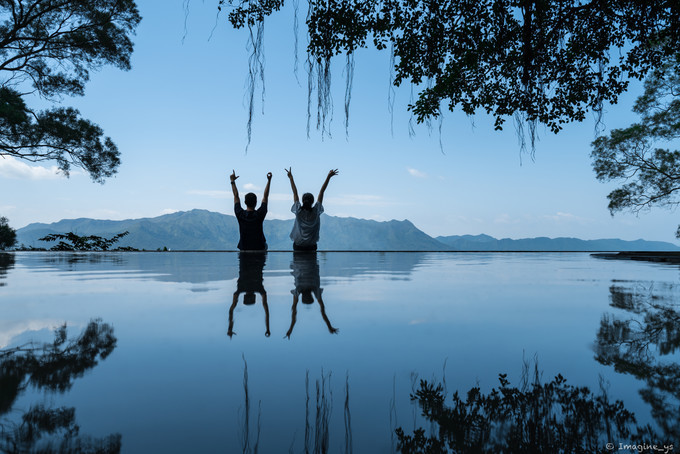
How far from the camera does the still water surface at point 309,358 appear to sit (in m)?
1.48

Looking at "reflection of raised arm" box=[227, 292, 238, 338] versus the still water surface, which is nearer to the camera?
the still water surface

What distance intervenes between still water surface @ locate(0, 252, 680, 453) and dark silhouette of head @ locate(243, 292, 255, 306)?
3 cm

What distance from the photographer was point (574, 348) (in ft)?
8.36

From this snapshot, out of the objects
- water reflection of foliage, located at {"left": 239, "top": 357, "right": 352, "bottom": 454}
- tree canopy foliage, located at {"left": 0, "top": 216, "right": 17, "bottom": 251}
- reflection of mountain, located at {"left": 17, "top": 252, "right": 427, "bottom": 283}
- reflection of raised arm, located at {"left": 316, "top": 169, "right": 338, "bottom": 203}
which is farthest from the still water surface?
tree canopy foliage, located at {"left": 0, "top": 216, "right": 17, "bottom": 251}

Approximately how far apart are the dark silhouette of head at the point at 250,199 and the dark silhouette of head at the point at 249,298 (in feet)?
16.8

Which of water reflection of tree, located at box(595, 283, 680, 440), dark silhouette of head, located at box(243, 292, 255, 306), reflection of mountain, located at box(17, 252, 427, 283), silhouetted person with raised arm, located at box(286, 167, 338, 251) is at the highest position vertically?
silhouetted person with raised arm, located at box(286, 167, 338, 251)

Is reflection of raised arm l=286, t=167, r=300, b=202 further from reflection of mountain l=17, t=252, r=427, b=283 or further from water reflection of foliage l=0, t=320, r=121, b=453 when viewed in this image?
water reflection of foliage l=0, t=320, r=121, b=453

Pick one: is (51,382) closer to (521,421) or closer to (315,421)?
(315,421)

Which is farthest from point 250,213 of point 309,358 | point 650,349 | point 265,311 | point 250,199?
point 650,349

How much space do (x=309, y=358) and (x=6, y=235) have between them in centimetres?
2915

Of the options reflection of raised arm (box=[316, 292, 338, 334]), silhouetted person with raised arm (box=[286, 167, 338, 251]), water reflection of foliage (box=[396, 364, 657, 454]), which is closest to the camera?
water reflection of foliage (box=[396, 364, 657, 454])

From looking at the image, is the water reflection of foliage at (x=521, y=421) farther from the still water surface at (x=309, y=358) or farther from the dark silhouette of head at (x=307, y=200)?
the dark silhouette of head at (x=307, y=200)

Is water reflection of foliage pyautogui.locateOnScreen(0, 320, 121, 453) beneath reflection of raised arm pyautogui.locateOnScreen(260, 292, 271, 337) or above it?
beneath

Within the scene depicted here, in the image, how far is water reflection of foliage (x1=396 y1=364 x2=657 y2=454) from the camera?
1.43m
